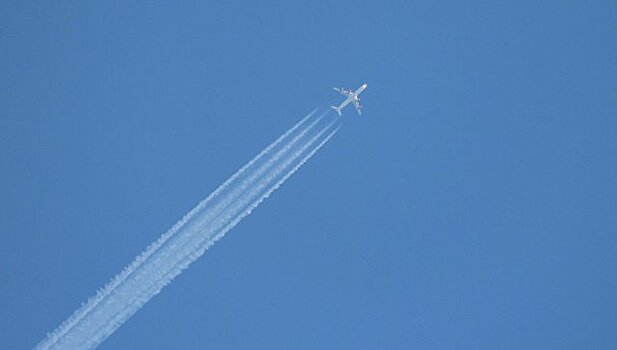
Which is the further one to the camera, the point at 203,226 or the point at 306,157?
the point at 306,157

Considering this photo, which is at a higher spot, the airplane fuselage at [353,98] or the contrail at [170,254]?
the airplane fuselage at [353,98]

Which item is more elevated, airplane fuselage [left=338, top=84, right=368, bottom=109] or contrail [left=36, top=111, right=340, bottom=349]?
airplane fuselage [left=338, top=84, right=368, bottom=109]

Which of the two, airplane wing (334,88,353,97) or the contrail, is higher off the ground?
airplane wing (334,88,353,97)

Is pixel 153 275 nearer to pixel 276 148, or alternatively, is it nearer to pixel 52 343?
pixel 52 343

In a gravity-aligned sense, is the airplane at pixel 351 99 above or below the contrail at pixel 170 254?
above

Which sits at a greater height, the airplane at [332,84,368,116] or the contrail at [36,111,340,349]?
the airplane at [332,84,368,116]

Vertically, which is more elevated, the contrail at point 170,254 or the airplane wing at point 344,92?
the airplane wing at point 344,92

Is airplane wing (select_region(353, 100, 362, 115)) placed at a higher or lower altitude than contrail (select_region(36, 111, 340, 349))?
higher

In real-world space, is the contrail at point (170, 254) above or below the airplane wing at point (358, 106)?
below

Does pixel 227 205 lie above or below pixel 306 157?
below

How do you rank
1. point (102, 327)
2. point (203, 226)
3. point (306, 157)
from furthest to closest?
1. point (306, 157)
2. point (203, 226)
3. point (102, 327)

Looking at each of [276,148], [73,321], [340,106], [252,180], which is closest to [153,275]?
[73,321]
